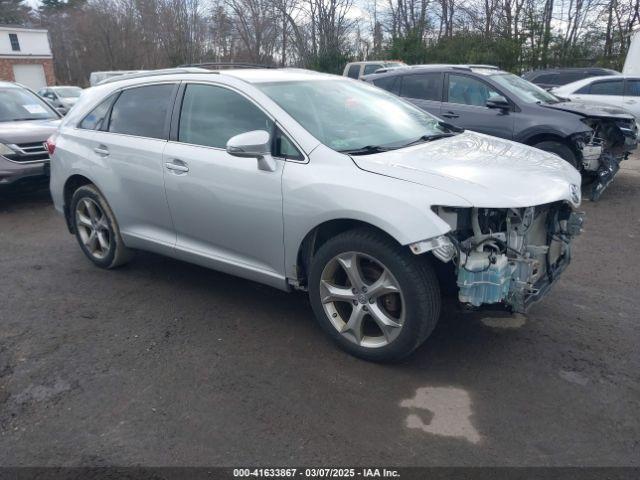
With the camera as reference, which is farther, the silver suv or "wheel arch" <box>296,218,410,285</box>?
"wheel arch" <box>296,218,410,285</box>

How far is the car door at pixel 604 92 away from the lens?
1203 centimetres

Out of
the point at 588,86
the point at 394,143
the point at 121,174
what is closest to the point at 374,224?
the point at 394,143

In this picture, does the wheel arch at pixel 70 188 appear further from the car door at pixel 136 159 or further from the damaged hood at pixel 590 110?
the damaged hood at pixel 590 110

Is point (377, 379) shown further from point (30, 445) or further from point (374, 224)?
point (30, 445)

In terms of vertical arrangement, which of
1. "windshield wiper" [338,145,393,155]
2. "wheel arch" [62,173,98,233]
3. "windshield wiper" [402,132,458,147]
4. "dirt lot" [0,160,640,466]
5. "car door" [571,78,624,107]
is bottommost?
"dirt lot" [0,160,640,466]

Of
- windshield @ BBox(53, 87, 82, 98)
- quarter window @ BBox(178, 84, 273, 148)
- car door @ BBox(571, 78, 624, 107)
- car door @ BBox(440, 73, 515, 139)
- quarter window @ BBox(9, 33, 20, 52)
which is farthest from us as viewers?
quarter window @ BBox(9, 33, 20, 52)

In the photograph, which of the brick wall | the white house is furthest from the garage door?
the brick wall

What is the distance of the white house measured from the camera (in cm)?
4381

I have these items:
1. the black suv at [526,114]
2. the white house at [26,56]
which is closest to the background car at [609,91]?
the black suv at [526,114]

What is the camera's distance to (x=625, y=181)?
8.82m

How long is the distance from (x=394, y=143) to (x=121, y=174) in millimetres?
2307

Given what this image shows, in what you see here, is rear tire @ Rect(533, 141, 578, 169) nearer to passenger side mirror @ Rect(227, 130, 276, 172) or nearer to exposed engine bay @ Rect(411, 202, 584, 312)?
exposed engine bay @ Rect(411, 202, 584, 312)

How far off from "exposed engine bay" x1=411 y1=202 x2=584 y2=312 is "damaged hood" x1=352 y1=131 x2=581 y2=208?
0.32 ft

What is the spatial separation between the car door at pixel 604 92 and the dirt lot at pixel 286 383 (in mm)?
8973
